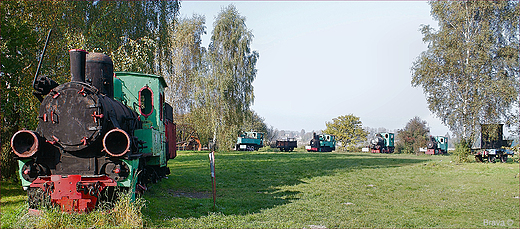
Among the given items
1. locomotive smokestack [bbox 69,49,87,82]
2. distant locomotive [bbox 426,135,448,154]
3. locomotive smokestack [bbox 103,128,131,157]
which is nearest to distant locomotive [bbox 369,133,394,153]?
distant locomotive [bbox 426,135,448,154]

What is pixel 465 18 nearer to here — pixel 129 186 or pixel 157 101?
pixel 157 101

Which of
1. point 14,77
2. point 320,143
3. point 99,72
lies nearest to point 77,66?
point 99,72

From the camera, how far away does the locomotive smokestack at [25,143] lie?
669 centimetres

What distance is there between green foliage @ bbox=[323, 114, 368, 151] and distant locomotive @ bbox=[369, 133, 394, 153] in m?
9.84

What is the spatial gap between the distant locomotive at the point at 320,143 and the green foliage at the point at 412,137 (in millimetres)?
9958

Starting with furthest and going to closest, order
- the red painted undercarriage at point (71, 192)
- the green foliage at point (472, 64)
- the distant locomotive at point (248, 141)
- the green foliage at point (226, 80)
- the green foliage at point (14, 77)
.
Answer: the distant locomotive at point (248, 141), the green foliage at point (226, 80), the green foliage at point (472, 64), the green foliage at point (14, 77), the red painted undercarriage at point (71, 192)

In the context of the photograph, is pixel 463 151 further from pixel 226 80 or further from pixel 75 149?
pixel 75 149

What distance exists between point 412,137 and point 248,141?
27185mm

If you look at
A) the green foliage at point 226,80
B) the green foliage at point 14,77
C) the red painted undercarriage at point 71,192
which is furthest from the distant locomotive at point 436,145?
the red painted undercarriage at point 71,192

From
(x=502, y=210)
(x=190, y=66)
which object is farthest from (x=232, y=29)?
(x=502, y=210)

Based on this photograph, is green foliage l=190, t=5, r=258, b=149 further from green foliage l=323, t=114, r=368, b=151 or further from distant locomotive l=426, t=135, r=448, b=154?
green foliage l=323, t=114, r=368, b=151

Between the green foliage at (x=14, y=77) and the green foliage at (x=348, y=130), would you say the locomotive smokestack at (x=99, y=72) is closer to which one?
the green foliage at (x=14, y=77)

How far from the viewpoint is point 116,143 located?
7.14 m

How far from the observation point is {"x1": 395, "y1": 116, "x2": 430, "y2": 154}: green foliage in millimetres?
51694
